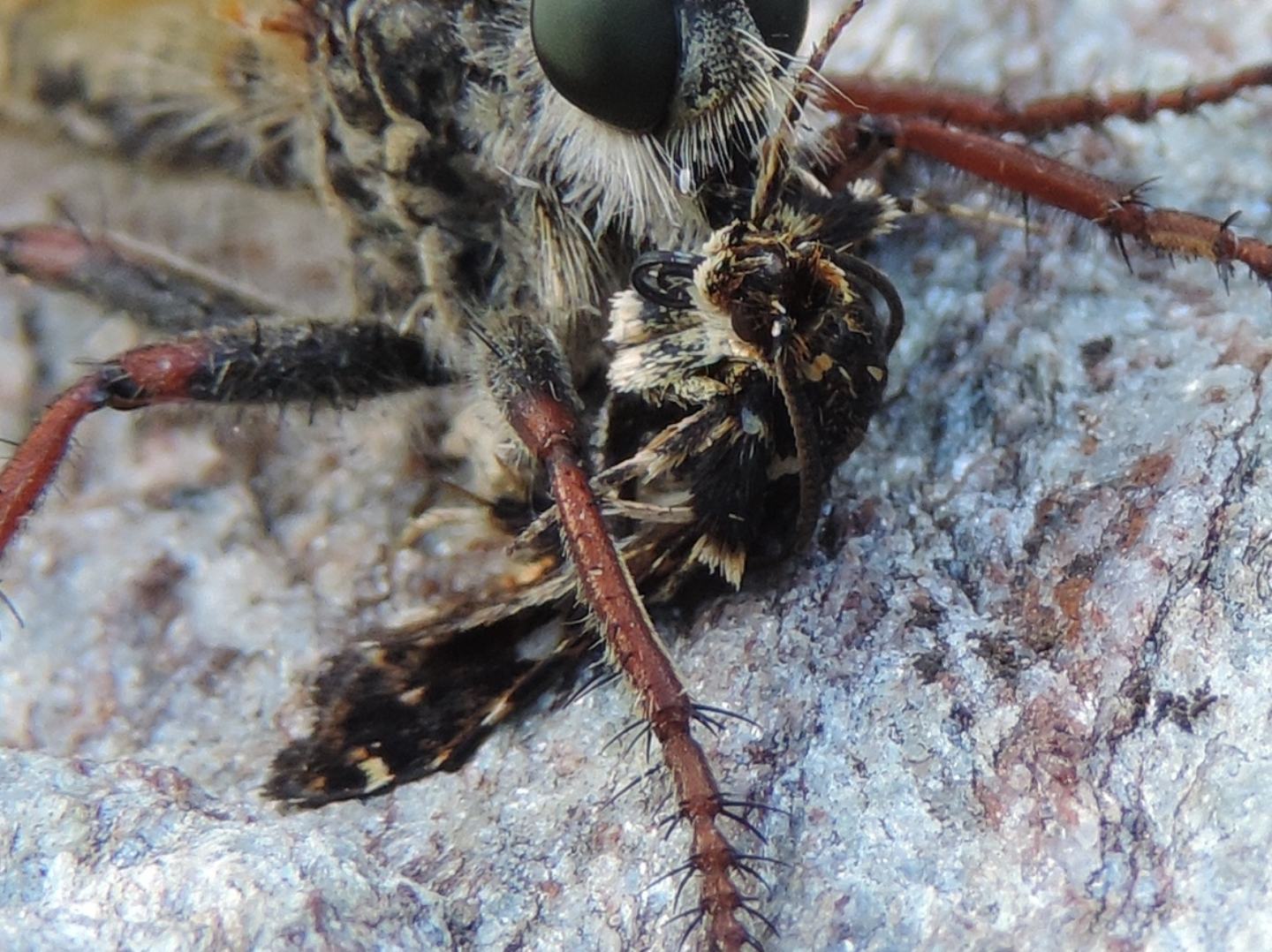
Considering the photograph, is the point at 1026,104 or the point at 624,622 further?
the point at 1026,104

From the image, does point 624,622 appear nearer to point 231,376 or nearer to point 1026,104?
point 231,376

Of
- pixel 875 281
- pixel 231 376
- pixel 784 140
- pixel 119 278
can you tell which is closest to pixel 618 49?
pixel 784 140

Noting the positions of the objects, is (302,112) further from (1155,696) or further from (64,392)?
(1155,696)

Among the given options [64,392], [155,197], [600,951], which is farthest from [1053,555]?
[155,197]

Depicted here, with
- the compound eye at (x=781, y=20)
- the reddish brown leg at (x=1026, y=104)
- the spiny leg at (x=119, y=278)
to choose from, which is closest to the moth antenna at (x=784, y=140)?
the compound eye at (x=781, y=20)

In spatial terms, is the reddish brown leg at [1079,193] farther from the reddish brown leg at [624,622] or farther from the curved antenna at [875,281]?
the reddish brown leg at [624,622]
